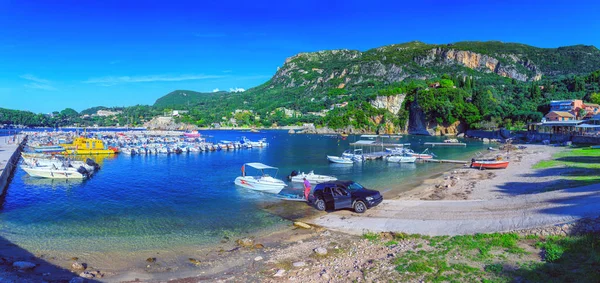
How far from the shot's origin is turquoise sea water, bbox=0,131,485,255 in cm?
1916

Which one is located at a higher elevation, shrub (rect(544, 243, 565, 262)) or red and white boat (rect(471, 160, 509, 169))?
shrub (rect(544, 243, 565, 262))

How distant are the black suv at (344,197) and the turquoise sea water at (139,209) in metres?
3.08

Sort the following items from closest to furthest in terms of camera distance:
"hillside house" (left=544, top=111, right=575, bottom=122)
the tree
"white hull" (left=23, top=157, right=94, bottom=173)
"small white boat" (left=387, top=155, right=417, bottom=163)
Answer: "white hull" (left=23, top=157, right=94, bottom=173) < "small white boat" (left=387, top=155, right=417, bottom=163) < "hillside house" (left=544, top=111, right=575, bottom=122) < the tree

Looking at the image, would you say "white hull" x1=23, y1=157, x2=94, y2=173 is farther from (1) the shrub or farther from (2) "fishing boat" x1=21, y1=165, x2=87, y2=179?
(1) the shrub

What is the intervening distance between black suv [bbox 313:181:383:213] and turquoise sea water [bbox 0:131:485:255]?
10.1 ft

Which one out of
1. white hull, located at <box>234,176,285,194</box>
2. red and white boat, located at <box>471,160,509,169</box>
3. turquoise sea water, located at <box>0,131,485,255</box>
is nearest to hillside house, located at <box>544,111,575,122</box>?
red and white boat, located at <box>471,160,509,169</box>

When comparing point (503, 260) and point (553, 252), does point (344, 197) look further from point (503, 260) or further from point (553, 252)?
point (553, 252)

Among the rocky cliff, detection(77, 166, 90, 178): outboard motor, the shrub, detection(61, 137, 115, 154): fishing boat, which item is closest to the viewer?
the shrub

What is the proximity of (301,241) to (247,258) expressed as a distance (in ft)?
10.1

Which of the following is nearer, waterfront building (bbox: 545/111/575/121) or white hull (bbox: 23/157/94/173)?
white hull (bbox: 23/157/94/173)

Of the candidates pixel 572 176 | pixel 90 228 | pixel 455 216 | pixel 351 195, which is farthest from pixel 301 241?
pixel 572 176

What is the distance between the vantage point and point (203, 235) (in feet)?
A: 64.0

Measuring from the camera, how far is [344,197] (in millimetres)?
21641

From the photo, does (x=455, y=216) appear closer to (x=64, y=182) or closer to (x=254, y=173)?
(x=254, y=173)
